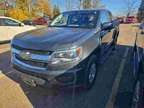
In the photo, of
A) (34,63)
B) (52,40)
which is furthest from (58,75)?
(52,40)

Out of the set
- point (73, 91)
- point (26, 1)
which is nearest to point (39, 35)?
point (73, 91)

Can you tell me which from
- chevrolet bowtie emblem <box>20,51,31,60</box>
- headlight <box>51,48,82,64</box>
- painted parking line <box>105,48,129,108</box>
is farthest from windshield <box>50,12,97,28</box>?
chevrolet bowtie emblem <box>20,51,31,60</box>

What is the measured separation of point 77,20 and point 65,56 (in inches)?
80.7

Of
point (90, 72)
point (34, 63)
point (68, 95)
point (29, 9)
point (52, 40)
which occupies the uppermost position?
point (29, 9)

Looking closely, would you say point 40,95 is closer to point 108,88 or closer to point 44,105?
point 44,105

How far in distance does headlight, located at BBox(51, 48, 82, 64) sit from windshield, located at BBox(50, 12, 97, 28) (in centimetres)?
146

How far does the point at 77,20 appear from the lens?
224 inches

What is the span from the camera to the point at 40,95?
4.46 m

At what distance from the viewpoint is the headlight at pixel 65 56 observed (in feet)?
12.7

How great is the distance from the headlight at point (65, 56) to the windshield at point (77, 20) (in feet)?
4.79

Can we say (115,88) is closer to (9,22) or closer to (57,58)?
(57,58)

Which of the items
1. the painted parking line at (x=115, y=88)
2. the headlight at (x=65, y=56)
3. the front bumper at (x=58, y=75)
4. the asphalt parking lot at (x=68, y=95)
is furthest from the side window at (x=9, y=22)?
the headlight at (x=65, y=56)

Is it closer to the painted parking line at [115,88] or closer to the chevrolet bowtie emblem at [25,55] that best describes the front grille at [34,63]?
the chevrolet bowtie emblem at [25,55]

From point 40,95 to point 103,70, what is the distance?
7.90ft
